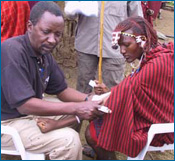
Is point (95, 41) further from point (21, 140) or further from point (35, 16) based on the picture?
point (21, 140)

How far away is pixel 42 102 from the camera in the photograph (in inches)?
82.0

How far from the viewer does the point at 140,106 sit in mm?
2256

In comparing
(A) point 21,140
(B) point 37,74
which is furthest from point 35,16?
(A) point 21,140

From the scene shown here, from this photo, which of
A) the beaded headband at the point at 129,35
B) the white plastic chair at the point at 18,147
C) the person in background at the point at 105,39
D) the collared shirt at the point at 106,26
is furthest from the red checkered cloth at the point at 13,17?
the white plastic chair at the point at 18,147

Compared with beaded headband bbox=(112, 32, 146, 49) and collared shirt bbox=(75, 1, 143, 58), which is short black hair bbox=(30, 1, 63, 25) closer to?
beaded headband bbox=(112, 32, 146, 49)

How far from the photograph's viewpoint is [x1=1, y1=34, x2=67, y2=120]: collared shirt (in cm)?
198

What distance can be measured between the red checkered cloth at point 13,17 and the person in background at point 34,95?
0.90m

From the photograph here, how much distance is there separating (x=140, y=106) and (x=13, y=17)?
1712 mm

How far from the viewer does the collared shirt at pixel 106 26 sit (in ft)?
10.4

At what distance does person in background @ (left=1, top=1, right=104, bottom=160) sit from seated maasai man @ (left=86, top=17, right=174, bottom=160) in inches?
6.7

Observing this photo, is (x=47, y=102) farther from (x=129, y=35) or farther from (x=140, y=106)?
(x=129, y=35)

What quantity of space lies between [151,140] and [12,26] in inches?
75.1

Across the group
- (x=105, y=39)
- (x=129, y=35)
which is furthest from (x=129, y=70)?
(x=129, y=35)

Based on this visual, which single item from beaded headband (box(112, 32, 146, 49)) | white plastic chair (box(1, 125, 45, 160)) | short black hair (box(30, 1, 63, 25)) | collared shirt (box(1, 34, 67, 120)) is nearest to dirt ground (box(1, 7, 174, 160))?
white plastic chair (box(1, 125, 45, 160))
